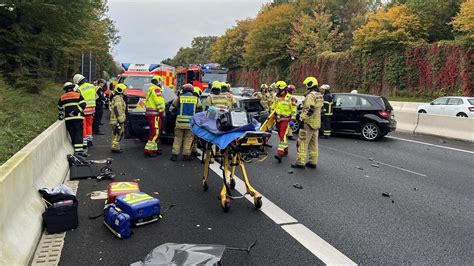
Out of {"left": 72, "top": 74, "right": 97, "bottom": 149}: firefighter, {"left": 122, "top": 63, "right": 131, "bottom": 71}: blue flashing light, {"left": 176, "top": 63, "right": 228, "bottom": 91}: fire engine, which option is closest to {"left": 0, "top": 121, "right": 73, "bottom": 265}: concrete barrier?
{"left": 72, "top": 74, "right": 97, "bottom": 149}: firefighter

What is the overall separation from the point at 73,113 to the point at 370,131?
31.7 ft

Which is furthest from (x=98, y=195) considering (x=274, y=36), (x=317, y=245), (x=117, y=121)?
(x=274, y=36)

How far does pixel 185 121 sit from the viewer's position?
9281mm

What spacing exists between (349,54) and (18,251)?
4204cm

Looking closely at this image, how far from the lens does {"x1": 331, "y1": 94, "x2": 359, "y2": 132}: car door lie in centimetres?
1403

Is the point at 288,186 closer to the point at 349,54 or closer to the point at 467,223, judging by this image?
the point at 467,223

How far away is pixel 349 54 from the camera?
4216cm

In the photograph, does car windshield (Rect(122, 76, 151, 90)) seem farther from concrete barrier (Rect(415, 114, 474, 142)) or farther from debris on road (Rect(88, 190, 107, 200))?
concrete barrier (Rect(415, 114, 474, 142))

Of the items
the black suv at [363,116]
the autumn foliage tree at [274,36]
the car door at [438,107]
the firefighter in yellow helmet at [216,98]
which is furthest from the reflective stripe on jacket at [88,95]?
the autumn foliage tree at [274,36]

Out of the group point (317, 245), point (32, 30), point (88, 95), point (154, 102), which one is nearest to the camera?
point (317, 245)

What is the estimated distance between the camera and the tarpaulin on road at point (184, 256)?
3.48 metres

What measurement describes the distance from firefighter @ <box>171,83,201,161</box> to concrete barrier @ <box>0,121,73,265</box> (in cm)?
338

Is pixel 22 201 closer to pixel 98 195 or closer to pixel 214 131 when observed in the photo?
pixel 98 195

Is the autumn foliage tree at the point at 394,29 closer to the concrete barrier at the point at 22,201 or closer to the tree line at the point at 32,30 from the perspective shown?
the tree line at the point at 32,30
